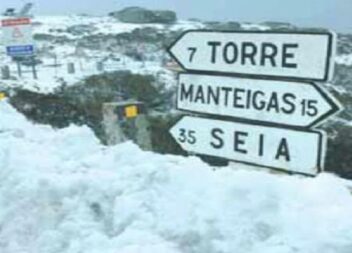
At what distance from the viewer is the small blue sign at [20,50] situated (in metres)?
31.7

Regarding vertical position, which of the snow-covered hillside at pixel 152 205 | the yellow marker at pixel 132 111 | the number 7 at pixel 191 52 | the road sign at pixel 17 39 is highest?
the number 7 at pixel 191 52

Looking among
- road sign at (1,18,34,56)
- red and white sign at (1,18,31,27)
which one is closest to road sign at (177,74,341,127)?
red and white sign at (1,18,31,27)

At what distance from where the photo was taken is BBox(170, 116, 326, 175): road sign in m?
4.97

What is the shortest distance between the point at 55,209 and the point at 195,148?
103 cm

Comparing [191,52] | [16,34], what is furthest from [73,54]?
[191,52]

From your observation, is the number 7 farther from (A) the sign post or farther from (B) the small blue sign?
(B) the small blue sign

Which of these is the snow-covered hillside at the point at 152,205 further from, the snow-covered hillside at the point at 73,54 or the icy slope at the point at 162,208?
the snow-covered hillside at the point at 73,54

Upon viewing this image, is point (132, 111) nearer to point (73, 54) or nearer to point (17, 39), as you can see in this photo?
point (17, 39)

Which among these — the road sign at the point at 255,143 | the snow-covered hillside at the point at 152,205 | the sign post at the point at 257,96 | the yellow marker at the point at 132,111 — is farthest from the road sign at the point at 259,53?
the yellow marker at the point at 132,111

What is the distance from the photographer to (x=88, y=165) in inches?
245

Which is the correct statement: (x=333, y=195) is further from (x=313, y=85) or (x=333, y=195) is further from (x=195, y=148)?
(x=195, y=148)

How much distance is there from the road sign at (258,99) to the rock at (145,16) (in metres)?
91.6

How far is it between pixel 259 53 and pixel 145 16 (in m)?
94.8

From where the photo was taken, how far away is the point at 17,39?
32.0 metres
